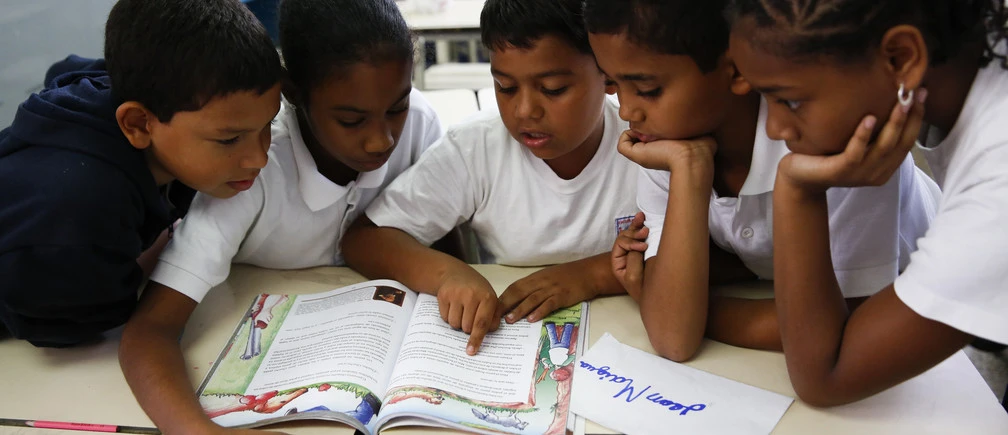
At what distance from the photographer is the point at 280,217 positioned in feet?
4.06

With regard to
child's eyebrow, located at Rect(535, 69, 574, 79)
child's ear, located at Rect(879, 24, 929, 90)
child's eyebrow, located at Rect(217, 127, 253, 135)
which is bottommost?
child's eyebrow, located at Rect(217, 127, 253, 135)

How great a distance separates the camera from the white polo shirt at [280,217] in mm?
1083

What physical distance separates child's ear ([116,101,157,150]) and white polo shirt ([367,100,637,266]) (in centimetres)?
39

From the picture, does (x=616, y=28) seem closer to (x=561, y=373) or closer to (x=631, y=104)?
(x=631, y=104)

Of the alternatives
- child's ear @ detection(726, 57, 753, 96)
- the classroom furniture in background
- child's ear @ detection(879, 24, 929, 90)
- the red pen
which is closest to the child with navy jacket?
the red pen

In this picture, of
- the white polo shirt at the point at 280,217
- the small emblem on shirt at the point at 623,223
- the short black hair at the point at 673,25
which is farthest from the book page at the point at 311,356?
the short black hair at the point at 673,25

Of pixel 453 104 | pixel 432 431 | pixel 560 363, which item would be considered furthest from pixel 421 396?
pixel 453 104

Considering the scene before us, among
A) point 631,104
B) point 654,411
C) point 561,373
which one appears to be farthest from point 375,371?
point 631,104

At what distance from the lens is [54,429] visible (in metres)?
0.89

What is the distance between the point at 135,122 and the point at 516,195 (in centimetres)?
59

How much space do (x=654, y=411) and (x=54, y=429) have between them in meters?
0.71

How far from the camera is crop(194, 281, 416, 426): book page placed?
90 cm

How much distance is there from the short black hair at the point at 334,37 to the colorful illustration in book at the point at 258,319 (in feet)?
1.05
